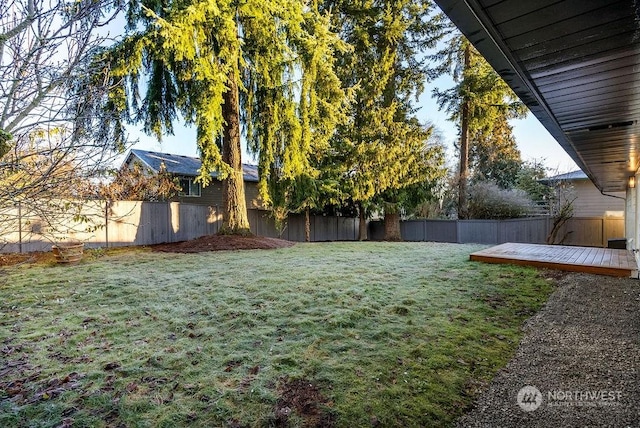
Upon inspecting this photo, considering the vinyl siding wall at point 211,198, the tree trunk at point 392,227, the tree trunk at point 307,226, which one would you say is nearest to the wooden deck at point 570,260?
the tree trunk at point 392,227

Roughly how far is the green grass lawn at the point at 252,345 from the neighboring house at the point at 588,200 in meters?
12.3

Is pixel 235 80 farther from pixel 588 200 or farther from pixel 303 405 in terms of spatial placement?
pixel 588 200

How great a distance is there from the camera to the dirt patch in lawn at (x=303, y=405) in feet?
7.07

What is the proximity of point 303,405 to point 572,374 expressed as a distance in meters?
2.14

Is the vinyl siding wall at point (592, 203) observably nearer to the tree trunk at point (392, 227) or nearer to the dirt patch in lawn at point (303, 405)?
the tree trunk at point (392, 227)

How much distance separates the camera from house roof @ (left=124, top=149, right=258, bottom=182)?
50.3 ft

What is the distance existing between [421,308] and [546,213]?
14.9m

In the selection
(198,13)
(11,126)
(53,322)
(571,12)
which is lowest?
(53,322)

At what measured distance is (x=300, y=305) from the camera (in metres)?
4.26

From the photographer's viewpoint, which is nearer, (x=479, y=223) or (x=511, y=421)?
(x=511, y=421)

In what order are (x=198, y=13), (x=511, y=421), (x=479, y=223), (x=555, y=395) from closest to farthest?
(x=511, y=421), (x=555, y=395), (x=198, y=13), (x=479, y=223)

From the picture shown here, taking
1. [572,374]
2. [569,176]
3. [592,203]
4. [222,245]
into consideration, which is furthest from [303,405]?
[592,203]

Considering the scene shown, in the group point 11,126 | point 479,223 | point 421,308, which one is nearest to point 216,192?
point 479,223

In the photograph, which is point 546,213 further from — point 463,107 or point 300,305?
point 300,305
